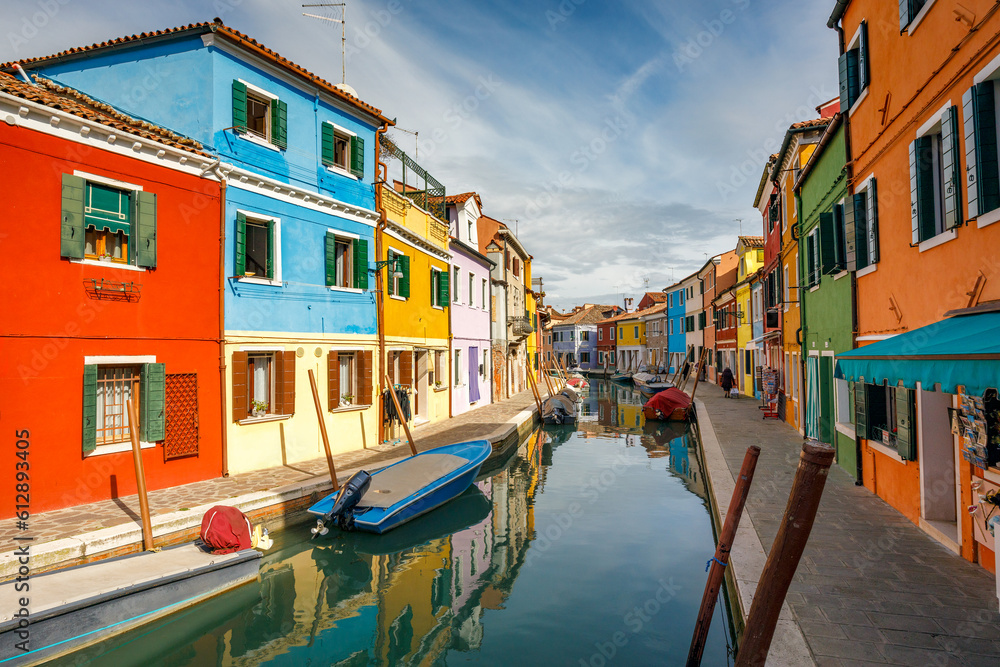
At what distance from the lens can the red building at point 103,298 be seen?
8578 mm

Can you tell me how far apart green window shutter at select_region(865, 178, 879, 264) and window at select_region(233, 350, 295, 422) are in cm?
1139

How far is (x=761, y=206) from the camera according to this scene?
2472 centimetres

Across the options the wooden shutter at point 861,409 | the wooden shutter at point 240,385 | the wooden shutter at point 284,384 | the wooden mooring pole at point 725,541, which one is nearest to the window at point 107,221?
the wooden shutter at point 240,385

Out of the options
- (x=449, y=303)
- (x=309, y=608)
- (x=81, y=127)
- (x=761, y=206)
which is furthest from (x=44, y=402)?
(x=761, y=206)

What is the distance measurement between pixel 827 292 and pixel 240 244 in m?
12.5

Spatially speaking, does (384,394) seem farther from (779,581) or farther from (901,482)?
(779,581)

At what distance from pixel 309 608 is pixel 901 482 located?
335 inches

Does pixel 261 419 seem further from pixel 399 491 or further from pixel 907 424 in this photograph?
pixel 907 424

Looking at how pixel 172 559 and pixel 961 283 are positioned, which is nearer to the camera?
pixel 961 283

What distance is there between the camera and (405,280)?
17.4 metres

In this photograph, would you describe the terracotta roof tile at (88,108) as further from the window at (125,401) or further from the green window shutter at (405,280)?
the green window shutter at (405,280)

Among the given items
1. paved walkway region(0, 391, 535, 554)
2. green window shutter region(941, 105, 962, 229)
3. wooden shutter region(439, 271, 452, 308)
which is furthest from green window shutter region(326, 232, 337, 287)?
green window shutter region(941, 105, 962, 229)

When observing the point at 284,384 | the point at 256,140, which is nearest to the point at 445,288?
the point at 284,384

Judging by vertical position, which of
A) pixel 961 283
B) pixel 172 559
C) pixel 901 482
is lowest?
pixel 172 559
